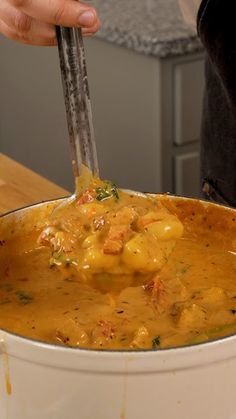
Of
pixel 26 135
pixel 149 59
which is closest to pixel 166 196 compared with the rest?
pixel 149 59

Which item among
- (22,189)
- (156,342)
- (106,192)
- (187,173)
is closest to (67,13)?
(106,192)

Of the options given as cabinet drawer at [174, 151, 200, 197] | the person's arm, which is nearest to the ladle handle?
the person's arm

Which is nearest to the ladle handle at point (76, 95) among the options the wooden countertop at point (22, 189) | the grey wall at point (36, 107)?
the wooden countertop at point (22, 189)

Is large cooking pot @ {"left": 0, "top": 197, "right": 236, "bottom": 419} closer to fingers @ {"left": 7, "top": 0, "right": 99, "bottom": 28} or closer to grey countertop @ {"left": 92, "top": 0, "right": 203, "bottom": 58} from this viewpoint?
fingers @ {"left": 7, "top": 0, "right": 99, "bottom": 28}

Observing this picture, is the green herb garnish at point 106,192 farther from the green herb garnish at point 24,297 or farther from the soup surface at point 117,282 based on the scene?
the green herb garnish at point 24,297

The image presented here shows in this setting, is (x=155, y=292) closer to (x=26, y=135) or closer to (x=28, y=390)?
(x=28, y=390)

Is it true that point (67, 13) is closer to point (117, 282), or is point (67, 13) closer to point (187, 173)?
point (117, 282)
